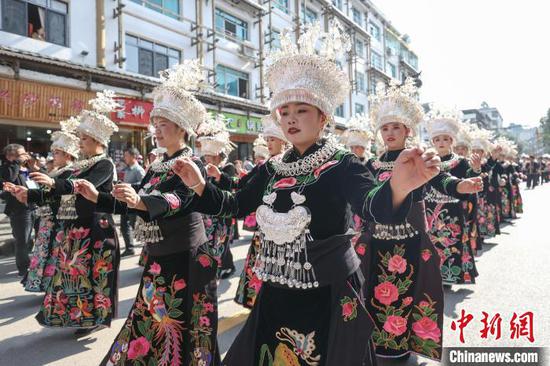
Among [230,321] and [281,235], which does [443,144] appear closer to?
[230,321]

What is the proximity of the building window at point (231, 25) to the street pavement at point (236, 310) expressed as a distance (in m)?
13.6

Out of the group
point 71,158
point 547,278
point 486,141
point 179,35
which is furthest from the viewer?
point 179,35

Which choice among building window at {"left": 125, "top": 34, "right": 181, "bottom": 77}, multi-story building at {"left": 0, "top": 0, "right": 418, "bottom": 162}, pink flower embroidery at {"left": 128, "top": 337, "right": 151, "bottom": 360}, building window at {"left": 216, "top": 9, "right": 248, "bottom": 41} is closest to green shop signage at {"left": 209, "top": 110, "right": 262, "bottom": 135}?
multi-story building at {"left": 0, "top": 0, "right": 418, "bottom": 162}

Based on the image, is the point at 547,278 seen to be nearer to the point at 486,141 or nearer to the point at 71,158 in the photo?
the point at 486,141

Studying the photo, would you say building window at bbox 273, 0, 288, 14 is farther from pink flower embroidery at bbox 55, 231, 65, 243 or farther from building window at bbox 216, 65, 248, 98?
pink flower embroidery at bbox 55, 231, 65, 243

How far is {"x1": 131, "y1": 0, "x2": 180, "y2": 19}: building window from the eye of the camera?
49.0 feet

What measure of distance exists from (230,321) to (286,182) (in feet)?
8.94

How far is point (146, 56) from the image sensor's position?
48.8 feet

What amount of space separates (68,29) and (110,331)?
11.1 metres

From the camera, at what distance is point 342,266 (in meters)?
2.05

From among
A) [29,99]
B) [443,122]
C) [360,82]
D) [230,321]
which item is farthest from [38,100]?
[360,82]

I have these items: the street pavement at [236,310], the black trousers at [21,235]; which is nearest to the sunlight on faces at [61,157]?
the street pavement at [236,310]

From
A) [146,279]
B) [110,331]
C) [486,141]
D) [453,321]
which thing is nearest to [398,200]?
[146,279]

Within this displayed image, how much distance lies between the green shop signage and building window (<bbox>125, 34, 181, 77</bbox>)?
3.38m
